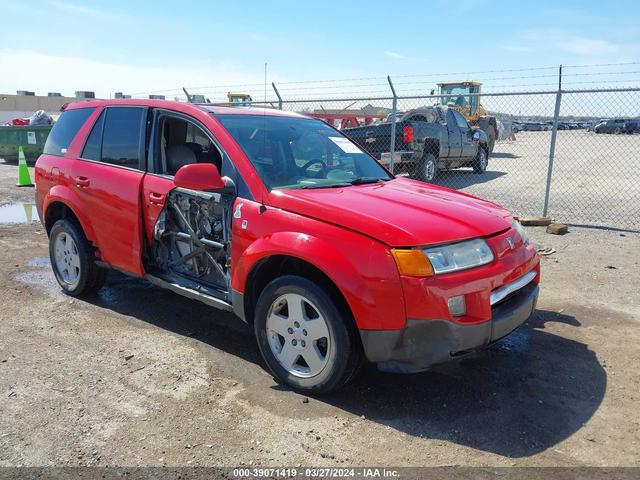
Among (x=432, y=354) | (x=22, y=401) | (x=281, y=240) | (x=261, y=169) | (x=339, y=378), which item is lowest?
(x=22, y=401)

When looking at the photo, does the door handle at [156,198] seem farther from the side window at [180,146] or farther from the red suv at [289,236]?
the side window at [180,146]

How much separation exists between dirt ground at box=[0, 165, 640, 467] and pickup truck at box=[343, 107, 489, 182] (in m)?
6.37

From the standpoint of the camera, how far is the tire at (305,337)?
10.5 ft

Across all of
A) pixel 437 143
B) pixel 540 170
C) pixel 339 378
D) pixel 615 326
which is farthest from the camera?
pixel 540 170

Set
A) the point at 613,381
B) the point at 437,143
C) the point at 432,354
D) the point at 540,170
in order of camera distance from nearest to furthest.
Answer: the point at 432,354 → the point at 613,381 → the point at 437,143 → the point at 540,170

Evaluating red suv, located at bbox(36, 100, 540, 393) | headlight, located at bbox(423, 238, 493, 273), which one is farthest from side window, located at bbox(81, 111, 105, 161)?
headlight, located at bbox(423, 238, 493, 273)

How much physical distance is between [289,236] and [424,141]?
9019 millimetres

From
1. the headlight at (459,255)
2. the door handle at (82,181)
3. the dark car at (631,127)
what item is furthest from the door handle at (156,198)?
the dark car at (631,127)

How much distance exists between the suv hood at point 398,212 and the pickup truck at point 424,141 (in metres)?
6.37

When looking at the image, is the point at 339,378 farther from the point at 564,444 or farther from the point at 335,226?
the point at 564,444

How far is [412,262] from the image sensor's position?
3.00 m

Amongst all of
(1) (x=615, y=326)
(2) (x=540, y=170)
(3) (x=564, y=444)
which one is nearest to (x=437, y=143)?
(2) (x=540, y=170)

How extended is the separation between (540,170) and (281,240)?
16.3m

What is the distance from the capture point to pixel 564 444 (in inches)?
116
